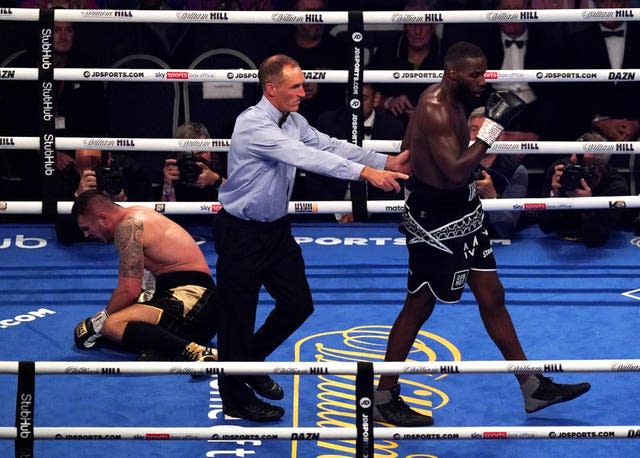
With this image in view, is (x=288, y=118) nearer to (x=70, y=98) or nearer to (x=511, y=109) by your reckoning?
(x=511, y=109)

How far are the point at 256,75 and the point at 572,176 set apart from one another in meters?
2.09

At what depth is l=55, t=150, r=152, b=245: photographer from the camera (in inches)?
299

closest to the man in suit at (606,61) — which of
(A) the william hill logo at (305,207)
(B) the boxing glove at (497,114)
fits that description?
→ (A) the william hill logo at (305,207)

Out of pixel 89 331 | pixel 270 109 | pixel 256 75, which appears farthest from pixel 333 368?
pixel 256 75

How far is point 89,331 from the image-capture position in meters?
6.35

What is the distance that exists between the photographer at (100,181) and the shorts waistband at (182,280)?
117 cm

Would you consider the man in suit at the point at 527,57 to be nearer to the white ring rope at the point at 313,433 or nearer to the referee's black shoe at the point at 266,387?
the referee's black shoe at the point at 266,387

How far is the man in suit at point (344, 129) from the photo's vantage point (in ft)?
26.2

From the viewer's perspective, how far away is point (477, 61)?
5383mm

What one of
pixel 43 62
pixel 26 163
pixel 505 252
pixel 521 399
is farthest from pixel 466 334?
pixel 26 163

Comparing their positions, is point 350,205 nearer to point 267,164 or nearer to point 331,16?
point 331,16

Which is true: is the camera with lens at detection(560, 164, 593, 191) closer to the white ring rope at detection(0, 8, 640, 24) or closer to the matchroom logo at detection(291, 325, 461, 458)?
the white ring rope at detection(0, 8, 640, 24)

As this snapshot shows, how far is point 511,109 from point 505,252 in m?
2.49

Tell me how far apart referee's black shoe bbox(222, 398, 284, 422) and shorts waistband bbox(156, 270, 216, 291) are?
3.63 ft
